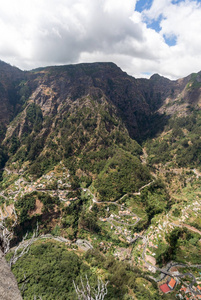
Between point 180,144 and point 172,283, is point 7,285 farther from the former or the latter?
point 180,144

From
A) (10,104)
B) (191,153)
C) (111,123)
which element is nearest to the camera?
(191,153)

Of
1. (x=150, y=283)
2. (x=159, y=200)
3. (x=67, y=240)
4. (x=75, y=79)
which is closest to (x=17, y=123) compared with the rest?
(x=75, y=79)

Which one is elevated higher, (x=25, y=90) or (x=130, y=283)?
(x=25, y=90)

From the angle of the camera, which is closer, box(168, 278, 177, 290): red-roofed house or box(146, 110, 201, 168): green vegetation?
box(168, 278, 177, 290): red-roofed house

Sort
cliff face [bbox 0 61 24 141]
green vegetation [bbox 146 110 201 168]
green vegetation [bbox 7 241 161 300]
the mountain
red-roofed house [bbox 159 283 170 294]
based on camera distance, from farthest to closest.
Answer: cliff face [bbox 0 61 24 141]
green vegetation [bbox 146 110 201 168]
the mountain
red-roofed house [bbox 159 283 170 294]
green vegetation [bbox 7 241 161 300]

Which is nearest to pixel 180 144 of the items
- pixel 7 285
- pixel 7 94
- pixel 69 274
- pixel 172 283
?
pixel 172 283

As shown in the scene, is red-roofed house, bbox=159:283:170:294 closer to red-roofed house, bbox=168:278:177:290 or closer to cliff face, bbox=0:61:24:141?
red-roofed house, bbox=168:278:177:290

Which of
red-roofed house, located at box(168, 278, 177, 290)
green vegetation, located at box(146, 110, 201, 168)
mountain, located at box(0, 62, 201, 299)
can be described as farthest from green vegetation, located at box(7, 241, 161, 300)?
green vegetation, located at box(146, 110, 201, 168)

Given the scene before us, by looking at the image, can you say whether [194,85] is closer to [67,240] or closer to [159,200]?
[159,200]
